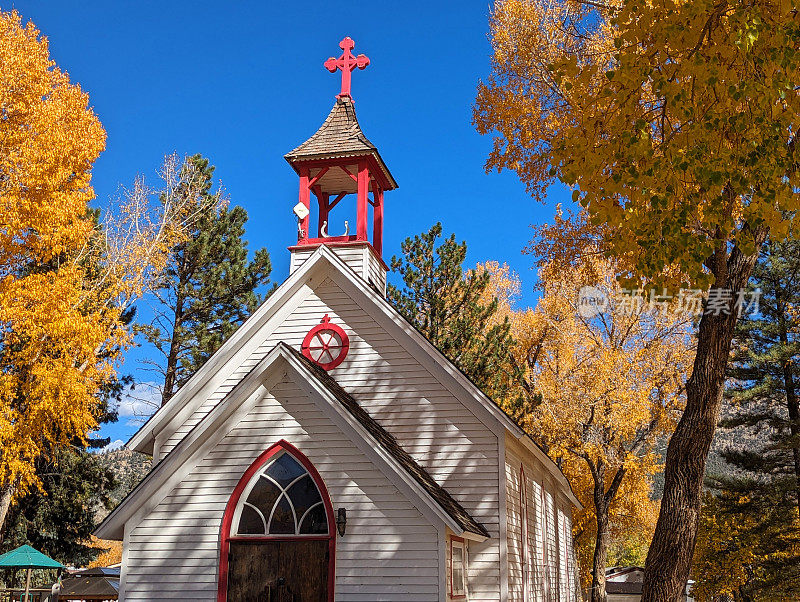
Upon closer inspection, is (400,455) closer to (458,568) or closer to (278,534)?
(458,568)

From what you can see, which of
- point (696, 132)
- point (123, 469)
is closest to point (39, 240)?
point (696, 132)

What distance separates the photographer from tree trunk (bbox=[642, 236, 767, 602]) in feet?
29.9

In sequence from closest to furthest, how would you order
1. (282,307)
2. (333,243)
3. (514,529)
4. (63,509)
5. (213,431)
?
(213,431)
(514,529)
(282,307)
(333,243)
(63,509)

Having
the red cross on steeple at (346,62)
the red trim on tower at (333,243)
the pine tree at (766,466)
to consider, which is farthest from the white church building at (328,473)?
the pine tree at (766,466)

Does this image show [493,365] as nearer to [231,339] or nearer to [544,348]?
[544,348]

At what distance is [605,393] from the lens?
2591cm

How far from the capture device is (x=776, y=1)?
6.58 meters

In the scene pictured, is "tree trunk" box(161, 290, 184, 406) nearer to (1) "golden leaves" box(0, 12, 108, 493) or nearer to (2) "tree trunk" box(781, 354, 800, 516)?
(1) "golden leaves" box(0, 12, 108, 493)

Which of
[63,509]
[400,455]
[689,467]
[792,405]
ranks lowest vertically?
[689,467]

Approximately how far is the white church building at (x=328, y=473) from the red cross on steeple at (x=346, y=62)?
513 centimetres

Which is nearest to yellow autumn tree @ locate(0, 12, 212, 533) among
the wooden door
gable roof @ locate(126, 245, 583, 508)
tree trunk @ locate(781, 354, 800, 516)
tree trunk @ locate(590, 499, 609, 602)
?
gable roof @ locate(126, 245, 583, 508)

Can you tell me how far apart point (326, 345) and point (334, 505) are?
3822mm

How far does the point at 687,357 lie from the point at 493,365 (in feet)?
23.3

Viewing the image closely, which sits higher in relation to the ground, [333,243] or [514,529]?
[333,243]
